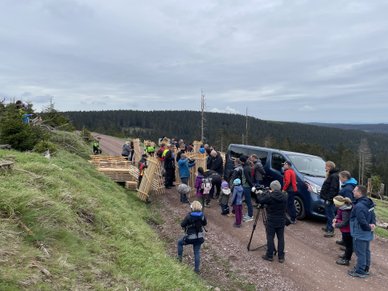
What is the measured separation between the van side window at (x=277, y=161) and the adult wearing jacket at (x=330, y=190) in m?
2.57

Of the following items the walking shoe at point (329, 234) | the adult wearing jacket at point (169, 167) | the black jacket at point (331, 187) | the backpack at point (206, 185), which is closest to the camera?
the black jacket at point (331, 187)

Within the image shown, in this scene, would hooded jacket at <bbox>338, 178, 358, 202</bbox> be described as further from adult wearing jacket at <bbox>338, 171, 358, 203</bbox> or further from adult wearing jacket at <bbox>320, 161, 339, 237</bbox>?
adult wearing jacket at <bbox>320, 161, 339, 237</bbox>

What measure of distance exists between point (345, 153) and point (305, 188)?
235ft

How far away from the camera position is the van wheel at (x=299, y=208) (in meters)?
9.78

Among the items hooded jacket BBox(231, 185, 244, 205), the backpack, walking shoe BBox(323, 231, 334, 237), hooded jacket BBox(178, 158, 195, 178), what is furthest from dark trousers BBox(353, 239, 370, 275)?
hooded jacket BBox(178, 158, 195, 178)

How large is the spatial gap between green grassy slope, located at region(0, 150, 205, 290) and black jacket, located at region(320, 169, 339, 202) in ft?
15.3

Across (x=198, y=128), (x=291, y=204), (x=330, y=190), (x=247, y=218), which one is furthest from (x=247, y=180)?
(x=198, y=128)

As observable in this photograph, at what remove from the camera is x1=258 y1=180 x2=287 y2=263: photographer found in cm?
697

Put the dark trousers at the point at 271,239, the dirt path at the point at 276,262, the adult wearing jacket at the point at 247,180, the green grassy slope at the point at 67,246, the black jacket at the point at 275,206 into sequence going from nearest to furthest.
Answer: the green grassy slope at the point at 67,246, the dirt path at the point at 276,262, the black jacket at the point at 275,206, the dark trousers at the point at 271,239, the adult wearing jacket at the point at 247,180

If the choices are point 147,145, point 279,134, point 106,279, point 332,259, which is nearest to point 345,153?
point 279,134

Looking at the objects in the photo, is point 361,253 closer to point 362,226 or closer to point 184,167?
point 362,226

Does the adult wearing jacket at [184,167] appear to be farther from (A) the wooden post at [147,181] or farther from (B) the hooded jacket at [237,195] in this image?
(B) the hooded jacket at [237,195]

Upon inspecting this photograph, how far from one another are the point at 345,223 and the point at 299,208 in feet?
10.0

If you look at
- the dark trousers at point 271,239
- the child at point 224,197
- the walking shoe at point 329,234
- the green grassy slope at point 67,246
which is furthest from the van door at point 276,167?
the green grassy slope at point 67,246
